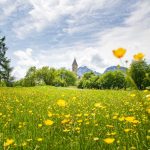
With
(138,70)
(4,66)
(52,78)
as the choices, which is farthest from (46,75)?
(138,70)

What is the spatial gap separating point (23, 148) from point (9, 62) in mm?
64070

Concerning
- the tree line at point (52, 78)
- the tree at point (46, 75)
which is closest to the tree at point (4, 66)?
the tree line at point (52, 78)

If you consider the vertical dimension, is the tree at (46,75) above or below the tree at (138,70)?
above

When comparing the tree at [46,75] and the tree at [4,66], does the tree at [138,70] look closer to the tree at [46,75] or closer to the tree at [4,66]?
the tree at [4,66]

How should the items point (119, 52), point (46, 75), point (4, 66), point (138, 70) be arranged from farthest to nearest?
point (46, 75), point (4, 66), point (138, 70), point (119, 52)

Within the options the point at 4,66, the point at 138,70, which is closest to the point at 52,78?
the point at 4,66

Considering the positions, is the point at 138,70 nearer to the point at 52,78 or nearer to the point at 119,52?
the point at 119,52

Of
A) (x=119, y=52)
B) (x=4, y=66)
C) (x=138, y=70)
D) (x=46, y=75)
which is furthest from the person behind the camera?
(x=46, y=75)

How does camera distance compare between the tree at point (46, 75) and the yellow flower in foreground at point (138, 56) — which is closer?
the yellow flower in foreground at point (138, 56)

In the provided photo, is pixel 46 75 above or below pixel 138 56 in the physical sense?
above

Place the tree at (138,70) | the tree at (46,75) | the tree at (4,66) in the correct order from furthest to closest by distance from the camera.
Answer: the tree at (46,75) → the tree at (4,66) → the tree at (138,70)

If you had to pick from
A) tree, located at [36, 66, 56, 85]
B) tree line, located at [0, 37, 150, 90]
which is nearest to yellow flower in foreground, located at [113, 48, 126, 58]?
tree line, located at [0, 37, 150, 90]

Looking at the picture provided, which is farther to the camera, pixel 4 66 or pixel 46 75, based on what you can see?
pixel 46 75

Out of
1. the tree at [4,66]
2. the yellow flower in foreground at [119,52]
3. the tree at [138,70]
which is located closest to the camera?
the yellow flower in foreground at [119,52]
